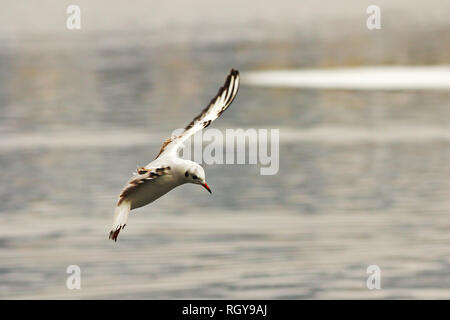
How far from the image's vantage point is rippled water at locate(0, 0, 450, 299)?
1134 cm

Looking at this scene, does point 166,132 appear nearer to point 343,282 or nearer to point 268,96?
point 268,96

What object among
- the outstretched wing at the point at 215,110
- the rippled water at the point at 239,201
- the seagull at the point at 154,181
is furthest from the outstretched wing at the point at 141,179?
the rippled water at the point at 239,201

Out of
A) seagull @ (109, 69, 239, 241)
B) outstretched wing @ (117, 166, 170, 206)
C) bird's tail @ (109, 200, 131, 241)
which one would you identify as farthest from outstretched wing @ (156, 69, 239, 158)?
bird's tail @ (109, 200, 131, 241)

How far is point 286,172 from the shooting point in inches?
627

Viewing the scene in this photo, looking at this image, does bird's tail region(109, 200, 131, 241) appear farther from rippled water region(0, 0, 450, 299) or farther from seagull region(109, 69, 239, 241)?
rippled water region(0, 0, 450, 299)

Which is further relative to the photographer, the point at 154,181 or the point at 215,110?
the point at 215,110

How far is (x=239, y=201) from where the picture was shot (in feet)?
46.6

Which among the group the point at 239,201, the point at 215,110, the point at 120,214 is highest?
the point at 215,110

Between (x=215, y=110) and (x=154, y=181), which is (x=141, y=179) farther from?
(x=215, y=110)

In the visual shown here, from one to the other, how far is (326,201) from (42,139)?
6.38 m

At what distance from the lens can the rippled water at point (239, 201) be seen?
37.2ft

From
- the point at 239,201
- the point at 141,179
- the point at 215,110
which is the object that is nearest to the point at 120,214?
the point at 141,179

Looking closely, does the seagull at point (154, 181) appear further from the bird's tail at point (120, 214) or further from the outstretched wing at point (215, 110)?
the outstretched wing at point (215, 110)

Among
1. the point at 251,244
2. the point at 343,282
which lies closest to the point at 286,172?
the point at 251,244
